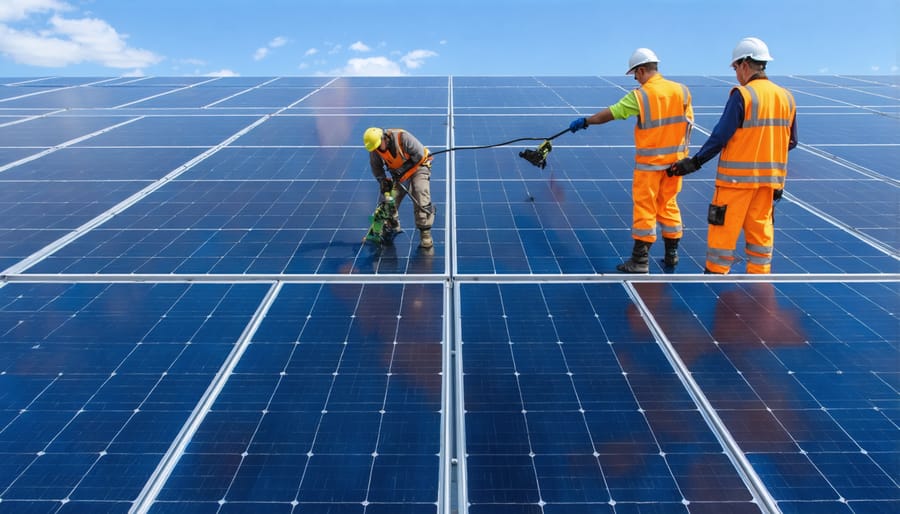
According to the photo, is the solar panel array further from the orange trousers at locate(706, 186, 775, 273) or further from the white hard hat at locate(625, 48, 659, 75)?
the white hard hat at locate(625, 48, 659, 75)

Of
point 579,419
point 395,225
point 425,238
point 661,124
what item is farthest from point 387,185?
point 579,419

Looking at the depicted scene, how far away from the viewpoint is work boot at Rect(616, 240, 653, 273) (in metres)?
5.02

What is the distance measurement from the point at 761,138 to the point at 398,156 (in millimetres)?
3710

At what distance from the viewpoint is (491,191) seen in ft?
23.3

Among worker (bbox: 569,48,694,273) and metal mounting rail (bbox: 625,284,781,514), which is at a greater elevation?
worker (bbox: 569,48,694,273)

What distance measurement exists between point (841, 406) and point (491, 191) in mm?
4730

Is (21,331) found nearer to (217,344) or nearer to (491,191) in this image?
(217,344)

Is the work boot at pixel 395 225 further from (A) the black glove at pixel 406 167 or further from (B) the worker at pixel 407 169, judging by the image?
(A) the black glove at pixel 406 167

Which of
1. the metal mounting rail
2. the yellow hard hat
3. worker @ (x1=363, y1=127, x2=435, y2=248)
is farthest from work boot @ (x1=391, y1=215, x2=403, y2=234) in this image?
the metal mounting rail

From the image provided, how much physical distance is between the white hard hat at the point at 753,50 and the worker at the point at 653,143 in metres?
0.56

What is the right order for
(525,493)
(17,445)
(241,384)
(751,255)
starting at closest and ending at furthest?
(525,493)
(17,445)
(241,384)
(751,255)

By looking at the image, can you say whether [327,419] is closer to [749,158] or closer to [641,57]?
[749,158]

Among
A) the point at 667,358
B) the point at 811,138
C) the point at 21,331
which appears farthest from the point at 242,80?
the point at 667,358

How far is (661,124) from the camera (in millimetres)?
5000
